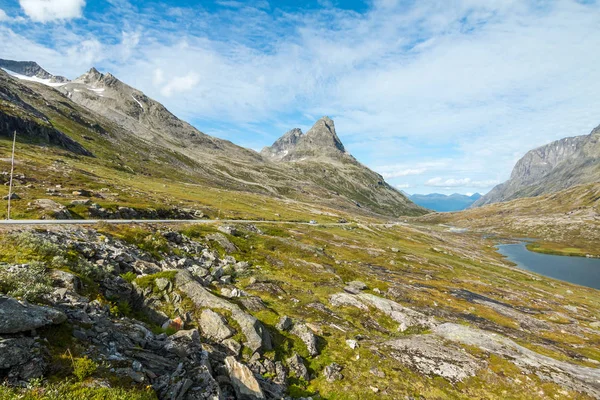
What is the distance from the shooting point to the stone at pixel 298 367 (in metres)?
21.2

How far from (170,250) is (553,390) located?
41308 mm

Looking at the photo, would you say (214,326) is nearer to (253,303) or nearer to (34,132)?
(253,303)

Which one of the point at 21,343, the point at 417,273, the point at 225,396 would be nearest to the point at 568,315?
the point at 417,273

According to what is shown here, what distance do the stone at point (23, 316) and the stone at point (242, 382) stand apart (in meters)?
8.80

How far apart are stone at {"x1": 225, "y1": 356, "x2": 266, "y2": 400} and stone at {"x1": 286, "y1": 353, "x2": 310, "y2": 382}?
562 centimetres

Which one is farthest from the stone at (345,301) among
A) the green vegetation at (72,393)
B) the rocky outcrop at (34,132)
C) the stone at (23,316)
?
the rocky outcrop at (34,132)

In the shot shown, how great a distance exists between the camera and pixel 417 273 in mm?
72312

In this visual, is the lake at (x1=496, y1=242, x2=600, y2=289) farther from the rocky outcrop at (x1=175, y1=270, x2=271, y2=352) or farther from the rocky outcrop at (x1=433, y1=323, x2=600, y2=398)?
the rocky outcrop at (x1=175, y1=270, x2=271, y2=352)

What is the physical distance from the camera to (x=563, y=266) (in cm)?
15638

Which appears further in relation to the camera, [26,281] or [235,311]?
[235,311]

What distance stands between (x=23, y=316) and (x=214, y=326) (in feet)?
39.0

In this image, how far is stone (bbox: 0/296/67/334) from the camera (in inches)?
431

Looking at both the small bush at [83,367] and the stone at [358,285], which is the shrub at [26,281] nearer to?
the small bush at [83,367]

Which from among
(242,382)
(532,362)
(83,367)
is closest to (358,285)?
(532,362)
